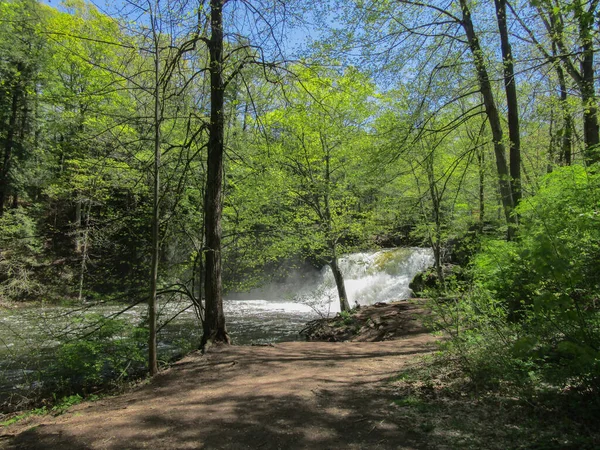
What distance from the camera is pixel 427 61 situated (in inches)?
315

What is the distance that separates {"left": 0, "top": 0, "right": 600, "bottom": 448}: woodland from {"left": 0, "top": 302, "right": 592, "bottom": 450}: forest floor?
61 centimetres

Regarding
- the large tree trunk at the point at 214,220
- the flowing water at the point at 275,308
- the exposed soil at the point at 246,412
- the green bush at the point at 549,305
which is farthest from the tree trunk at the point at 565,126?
the large tree trunk at the point at 214,220

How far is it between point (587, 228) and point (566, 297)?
33.2 inches

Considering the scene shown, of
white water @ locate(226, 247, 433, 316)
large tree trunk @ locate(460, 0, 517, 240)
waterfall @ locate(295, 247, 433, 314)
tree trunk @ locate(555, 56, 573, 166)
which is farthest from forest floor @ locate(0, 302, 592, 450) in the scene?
waterfall @ locate(295, 247, 433, 314)

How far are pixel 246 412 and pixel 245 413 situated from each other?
19 millimetres

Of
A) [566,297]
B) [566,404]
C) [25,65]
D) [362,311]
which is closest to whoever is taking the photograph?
[566,297]

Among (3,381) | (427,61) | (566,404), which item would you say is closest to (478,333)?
(566,404)

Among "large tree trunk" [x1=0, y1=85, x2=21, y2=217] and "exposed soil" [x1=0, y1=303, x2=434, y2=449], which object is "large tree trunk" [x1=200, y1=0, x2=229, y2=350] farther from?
"large tree trunk" [x1=0, y1=85, x2=21, y2=217]

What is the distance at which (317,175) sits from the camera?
38.8ft

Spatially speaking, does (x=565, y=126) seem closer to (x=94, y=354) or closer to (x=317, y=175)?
(x=317, y=175)

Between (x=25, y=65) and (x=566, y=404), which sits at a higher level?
(x=25, y=65)

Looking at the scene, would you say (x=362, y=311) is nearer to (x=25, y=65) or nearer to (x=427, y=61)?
(x=427, y=61)

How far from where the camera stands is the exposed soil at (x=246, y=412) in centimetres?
299

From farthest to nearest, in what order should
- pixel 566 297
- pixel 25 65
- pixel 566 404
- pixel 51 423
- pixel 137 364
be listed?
pixel 25 65 < pixel 137 364 < pixel 51 423 < pixel 566 404 < pixel 566 297
